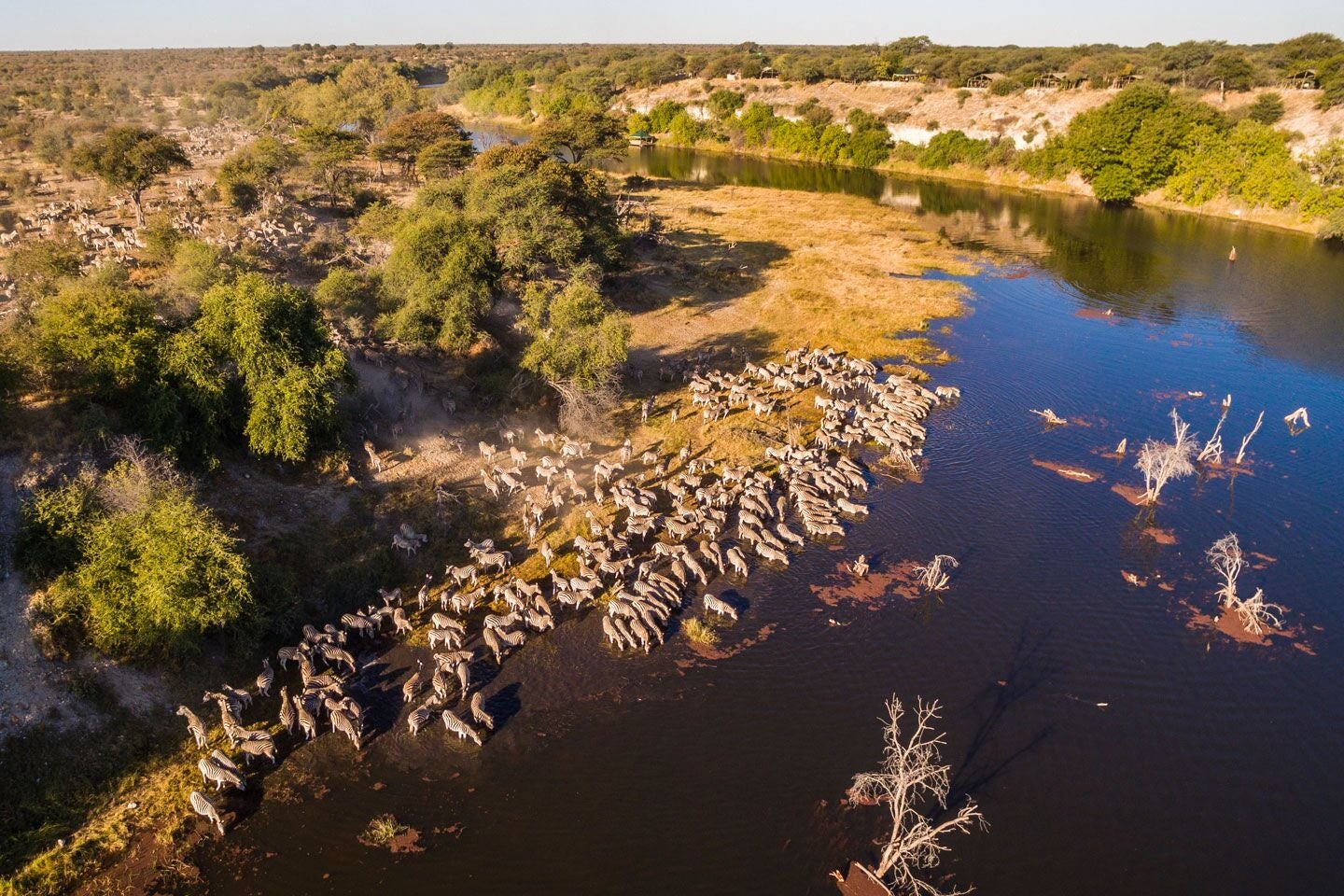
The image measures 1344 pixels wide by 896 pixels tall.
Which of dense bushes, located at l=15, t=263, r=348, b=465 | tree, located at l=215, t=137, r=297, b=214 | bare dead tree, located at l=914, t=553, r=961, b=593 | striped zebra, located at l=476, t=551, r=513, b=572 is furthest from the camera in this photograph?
tree, located at l=215, t=137, r=297, b=214

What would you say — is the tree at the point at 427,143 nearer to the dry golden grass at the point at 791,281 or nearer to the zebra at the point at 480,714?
the dry golden grass at the point at 791,281

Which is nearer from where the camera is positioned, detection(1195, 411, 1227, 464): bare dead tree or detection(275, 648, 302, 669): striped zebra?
detection(275, 648, 302, 669): striped zebra

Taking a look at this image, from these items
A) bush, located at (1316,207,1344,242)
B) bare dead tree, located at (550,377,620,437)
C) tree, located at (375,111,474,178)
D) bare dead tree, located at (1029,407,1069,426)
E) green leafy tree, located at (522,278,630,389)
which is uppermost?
tree, located at (375,111,474,178)

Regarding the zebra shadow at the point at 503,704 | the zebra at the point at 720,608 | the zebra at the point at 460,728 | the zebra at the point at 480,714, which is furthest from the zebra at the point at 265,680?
the zebra at the point at 720,608

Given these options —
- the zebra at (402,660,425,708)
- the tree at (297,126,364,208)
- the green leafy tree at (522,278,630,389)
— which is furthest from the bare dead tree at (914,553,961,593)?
the tree at (297,126,364,208)

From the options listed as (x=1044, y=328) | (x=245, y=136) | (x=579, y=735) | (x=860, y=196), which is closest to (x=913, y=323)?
(x=1044, y=328)

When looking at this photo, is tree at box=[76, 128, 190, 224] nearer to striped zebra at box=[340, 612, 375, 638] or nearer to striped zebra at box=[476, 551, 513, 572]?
striped zebra at box=[476, 551, 513, 572]

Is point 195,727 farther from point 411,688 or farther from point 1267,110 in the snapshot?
point 1267,110
